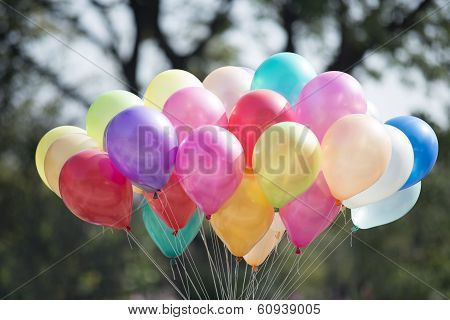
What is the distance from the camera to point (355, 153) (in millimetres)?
4180

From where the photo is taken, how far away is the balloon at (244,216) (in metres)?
4.32

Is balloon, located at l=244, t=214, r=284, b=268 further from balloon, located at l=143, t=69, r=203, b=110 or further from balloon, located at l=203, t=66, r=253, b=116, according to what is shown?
balloon, located at l=143, t=69, r=203, b=110

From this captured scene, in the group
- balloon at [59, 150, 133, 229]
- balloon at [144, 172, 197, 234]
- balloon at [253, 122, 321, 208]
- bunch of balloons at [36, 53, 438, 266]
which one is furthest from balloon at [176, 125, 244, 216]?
balloon at [59, 150, 133, 229]

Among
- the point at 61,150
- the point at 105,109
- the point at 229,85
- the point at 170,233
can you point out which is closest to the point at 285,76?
the point at 229,85

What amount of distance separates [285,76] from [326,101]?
0.37m

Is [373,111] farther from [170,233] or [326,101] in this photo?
[170,233]

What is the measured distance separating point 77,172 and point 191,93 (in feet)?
2.43

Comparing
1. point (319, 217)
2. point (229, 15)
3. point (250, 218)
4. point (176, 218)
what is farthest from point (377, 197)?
point (229, 15)

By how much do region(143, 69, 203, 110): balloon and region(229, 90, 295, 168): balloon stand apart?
1.48ft

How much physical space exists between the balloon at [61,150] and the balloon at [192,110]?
493mm

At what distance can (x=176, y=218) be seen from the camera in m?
4.59

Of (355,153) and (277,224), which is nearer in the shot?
(355,153)

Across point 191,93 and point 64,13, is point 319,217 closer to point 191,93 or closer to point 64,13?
point 191,93
